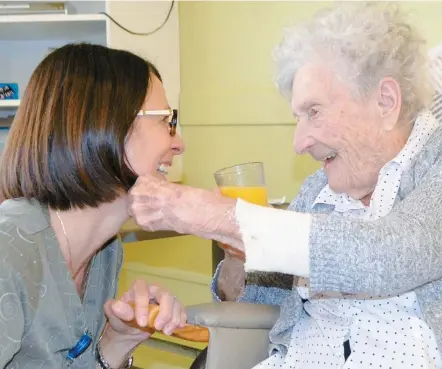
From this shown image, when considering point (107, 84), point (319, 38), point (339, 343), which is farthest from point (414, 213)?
point (107, 84)

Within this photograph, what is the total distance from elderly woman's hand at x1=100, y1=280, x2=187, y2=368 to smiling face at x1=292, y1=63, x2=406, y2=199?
17.3 inches

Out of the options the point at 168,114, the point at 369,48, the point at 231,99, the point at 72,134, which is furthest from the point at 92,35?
the point at 369,48

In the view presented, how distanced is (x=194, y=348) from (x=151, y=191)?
183 cm

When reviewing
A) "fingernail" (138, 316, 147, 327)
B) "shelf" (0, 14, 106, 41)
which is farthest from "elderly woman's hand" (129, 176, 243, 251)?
"shelf" (0, 14, 106, 41)

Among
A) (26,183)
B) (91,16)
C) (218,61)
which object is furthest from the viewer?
(218,61)

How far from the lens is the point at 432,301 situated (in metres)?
1.17

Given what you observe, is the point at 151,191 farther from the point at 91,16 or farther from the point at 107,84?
the point at 91,16

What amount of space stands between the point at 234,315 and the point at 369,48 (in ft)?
2.07

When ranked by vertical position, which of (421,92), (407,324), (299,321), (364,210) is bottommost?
(299,321)

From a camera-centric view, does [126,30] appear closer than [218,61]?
Yes

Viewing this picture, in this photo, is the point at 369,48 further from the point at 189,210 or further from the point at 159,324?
the point at 159,324

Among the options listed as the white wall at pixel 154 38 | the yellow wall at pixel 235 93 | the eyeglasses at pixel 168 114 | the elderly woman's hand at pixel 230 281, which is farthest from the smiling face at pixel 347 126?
the white wall at pixel 154 38

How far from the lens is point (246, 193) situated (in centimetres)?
146

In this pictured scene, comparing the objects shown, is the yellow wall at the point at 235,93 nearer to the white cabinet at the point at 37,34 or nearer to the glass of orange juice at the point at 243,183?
the white cabinet at the point at 37,34
